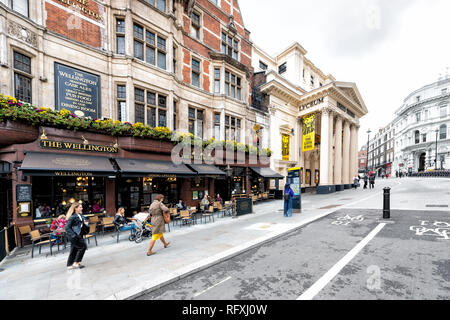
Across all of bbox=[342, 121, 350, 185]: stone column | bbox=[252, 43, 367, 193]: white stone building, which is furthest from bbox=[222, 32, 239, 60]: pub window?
bbox=[342, 121, 350, 185]: stone column

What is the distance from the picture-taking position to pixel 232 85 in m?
16.8

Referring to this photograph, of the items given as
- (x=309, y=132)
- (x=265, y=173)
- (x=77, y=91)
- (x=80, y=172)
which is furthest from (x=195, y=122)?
(x=309, y=132)

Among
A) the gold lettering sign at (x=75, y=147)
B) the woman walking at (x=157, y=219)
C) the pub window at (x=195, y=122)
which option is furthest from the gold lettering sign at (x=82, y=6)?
the woman walking at (x=157, y=219)

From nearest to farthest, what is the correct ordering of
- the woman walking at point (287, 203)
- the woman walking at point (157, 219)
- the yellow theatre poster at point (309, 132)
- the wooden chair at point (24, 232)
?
the woman walking at point (157, 219)
the wooden chair at point (24, 232)
the woman walking at point (287, 203)
the yellow theatre poster at point (309, 132)

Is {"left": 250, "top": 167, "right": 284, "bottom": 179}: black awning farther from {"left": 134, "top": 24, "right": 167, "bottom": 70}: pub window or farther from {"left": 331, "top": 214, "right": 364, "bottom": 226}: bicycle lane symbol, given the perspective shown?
{"left": 134, "top": 24, "right": 167, "bottom": 70}: pub window

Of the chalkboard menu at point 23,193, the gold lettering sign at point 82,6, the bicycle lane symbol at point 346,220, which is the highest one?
the gold lettering sign at point 82,6

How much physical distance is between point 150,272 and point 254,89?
18.8 m

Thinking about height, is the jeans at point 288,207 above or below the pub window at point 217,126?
below

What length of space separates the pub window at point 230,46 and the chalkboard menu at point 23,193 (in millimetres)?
15848

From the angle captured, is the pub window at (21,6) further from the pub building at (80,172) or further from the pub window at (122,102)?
the pub building at (80,172)

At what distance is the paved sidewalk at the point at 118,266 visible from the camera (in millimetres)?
4133

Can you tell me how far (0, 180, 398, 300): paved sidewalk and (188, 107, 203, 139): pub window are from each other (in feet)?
26.7

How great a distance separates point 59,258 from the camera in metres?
6.20

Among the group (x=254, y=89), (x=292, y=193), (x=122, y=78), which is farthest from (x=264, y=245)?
(x=254, y=89)
